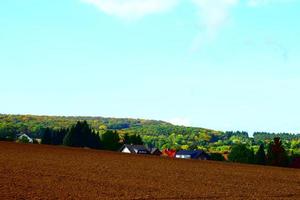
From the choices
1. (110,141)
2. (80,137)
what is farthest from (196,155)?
(80,137)

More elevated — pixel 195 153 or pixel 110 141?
pixel 110 141

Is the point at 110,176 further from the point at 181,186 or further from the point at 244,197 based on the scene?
the point at 244,197

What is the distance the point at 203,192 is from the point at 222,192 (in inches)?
57.1

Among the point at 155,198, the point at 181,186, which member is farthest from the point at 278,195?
the point at 155,198

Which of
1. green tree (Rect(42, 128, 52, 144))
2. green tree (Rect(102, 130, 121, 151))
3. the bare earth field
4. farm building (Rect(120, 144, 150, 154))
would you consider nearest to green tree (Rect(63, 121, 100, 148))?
green tree (Rect(102, 130, 121, 151))

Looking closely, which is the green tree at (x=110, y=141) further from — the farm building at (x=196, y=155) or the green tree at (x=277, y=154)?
the green tree at (x=277, y=154)

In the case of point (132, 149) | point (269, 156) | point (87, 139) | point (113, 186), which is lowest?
point (113, 186)

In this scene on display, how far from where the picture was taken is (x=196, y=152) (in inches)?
5123

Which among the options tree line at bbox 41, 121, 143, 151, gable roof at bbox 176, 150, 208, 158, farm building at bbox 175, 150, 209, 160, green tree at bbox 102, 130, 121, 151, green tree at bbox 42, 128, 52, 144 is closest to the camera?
green tree at bbox 102, 130, 121, 151

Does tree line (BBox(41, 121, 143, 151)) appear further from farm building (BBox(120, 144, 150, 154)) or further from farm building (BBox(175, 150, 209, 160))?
farm building (BBox(175, 150, 209, 160))

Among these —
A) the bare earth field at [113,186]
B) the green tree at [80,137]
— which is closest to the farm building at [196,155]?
the green tree at [80,137]

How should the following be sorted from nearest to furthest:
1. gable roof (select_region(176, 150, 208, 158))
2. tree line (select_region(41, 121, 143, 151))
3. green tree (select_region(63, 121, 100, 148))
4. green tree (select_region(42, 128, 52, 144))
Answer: tree line (select_region(41, 121, 143, 151)), green tree (select_region(63, 121, 100, 148)), green tree (select_region(42, 128, 52, 144)), gable roof (select_region(176, 150, 208, 158))

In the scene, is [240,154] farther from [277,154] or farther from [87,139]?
[87,139]

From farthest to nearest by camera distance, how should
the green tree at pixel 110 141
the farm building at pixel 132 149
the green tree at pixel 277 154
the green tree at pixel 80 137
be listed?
1. the green tree at pixel 80 137
2. the green tree at pixel 110 141
3. the farm building at pixel 132 149
4. the green tree at pixel 277 154
